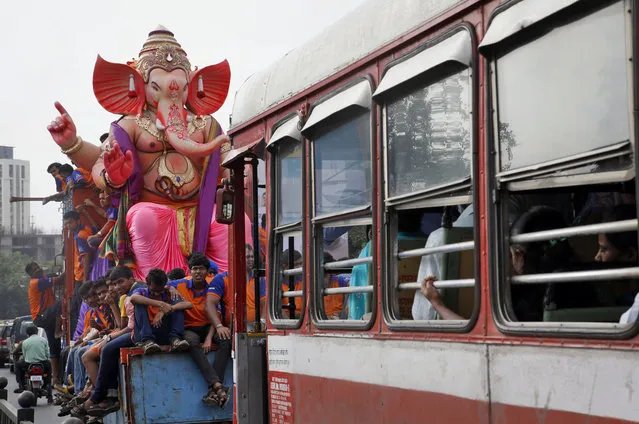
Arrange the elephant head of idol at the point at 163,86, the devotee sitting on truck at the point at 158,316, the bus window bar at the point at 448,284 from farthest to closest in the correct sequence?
1. the elephant head of idol at the point at 163,86
2. the devotee sitting on truck at the point at 158,316
3. the bus window bar at the point at 448,284

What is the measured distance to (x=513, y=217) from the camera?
4473 millimetres

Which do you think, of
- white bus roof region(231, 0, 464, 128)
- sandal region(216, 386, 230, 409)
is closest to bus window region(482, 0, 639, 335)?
white bus roof region(231, 0, 464, 128)

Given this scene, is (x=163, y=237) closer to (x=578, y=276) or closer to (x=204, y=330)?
(x=204, y=330)

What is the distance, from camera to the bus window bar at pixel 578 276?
3709 millimetres

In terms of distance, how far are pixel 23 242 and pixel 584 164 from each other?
145874 mm

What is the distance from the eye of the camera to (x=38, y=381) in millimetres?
22062

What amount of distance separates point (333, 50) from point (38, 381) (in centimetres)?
1708

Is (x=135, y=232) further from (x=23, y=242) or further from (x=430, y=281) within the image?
(x=23, y=242)

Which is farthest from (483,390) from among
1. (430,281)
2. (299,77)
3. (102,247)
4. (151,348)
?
(102,247)

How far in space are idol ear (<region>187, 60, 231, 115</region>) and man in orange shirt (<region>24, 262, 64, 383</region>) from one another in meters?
6.12

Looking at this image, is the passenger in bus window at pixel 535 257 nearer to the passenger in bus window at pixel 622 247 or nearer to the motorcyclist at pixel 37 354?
the passenger in bus window at pixel 622 247

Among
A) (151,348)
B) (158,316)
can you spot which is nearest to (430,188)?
(151,348)

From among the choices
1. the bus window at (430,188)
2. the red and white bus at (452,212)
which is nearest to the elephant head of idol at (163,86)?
the red and white bus at (452,212)

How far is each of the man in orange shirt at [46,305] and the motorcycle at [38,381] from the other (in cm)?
85
